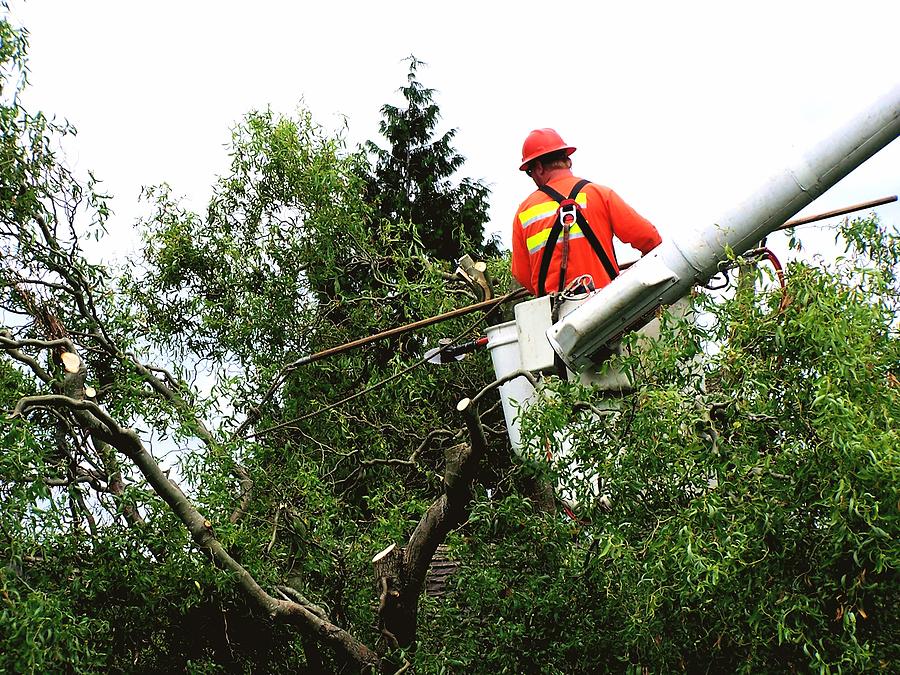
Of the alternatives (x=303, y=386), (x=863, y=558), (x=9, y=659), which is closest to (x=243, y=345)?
(x=303, y=386)

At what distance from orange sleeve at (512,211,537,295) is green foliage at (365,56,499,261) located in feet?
34.8

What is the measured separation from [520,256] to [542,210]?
0.34 metres

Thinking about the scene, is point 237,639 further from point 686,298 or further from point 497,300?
point 686,298

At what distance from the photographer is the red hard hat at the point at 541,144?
6.95 m

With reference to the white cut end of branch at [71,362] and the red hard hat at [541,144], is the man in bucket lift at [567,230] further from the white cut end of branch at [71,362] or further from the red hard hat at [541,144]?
the white cut end of branch at [71,362]

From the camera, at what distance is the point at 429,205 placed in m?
18.0

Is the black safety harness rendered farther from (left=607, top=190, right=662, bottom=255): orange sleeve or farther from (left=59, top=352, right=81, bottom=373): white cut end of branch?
(left=59, top=352, right=81, bottom=373): white cut end of branch

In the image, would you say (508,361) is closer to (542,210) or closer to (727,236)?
(542,210)

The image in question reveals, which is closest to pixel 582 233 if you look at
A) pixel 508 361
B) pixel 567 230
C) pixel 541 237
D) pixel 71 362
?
pixel 567 230

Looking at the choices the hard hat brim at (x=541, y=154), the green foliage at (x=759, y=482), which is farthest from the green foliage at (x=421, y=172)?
the green foliage at (x=759, y=482)

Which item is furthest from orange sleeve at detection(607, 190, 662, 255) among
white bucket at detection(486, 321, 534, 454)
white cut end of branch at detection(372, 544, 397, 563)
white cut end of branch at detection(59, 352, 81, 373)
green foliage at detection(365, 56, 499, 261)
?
green foliage at detection(365, 56, 499, 261)

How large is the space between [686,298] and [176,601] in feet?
11.9

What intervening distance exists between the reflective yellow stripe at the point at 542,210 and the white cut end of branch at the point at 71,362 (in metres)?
2.75

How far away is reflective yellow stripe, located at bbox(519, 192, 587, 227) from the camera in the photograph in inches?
264
